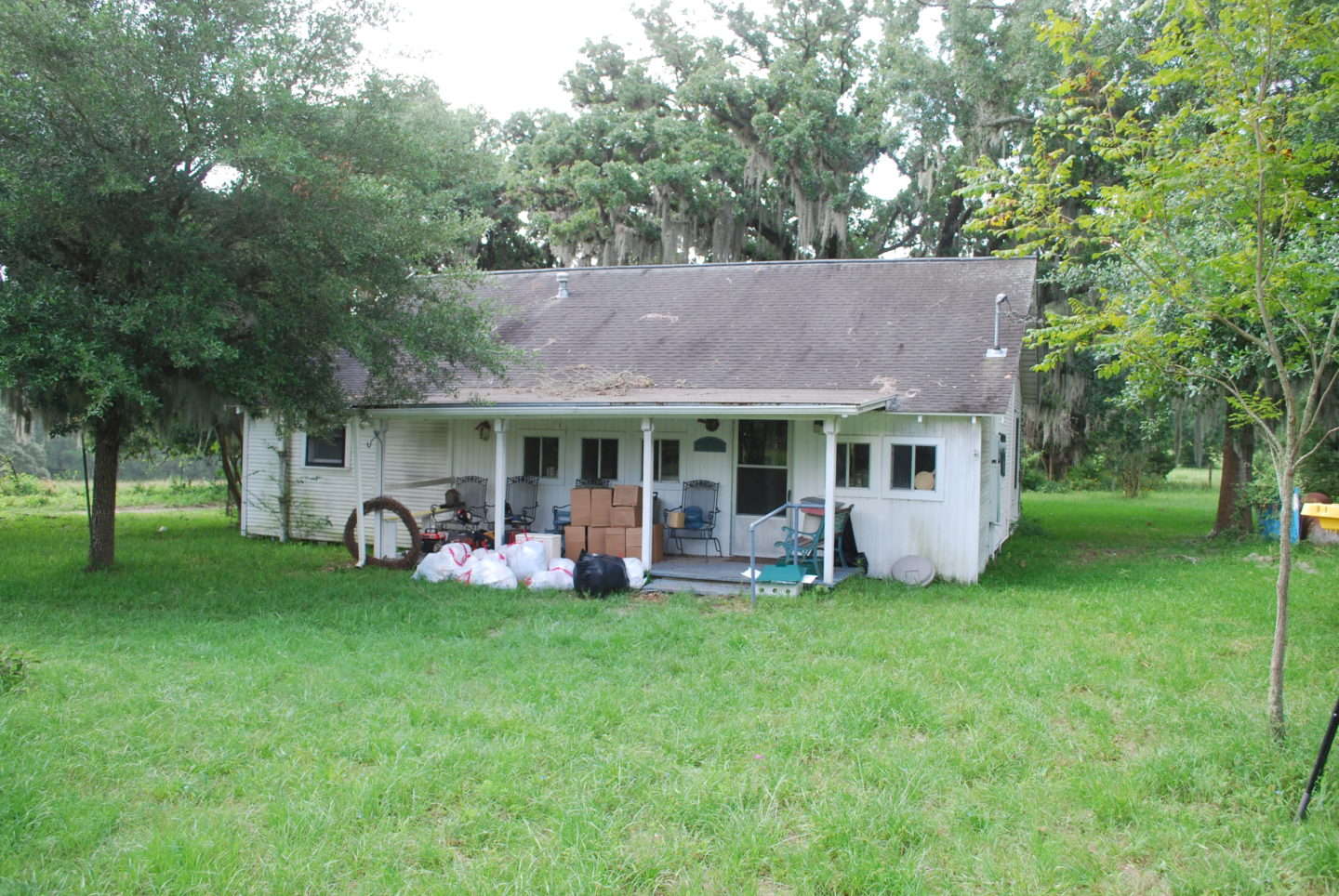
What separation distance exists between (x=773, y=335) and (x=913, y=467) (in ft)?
10.2

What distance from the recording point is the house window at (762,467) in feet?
38.0

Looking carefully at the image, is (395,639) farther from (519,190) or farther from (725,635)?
(519,190)

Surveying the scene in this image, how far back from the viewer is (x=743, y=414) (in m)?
9.82

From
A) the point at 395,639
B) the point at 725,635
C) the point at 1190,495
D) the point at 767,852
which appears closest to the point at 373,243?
the point at 395,639

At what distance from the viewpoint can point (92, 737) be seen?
4840 millimetres

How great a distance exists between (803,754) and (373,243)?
701 cm

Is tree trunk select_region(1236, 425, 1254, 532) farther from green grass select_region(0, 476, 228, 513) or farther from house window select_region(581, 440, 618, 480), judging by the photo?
green grass select_region(0, 476, 228, 513)

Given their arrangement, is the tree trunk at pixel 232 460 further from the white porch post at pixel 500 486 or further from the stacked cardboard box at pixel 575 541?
the stacked cardboard box at pixel 575 541

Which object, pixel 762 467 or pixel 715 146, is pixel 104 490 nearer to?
pixel 762 467

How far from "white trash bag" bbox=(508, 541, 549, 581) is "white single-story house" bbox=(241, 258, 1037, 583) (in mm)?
961

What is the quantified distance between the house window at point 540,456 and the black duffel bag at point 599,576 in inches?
116

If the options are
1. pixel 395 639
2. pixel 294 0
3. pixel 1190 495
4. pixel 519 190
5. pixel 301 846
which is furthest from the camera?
pixel 1190 495

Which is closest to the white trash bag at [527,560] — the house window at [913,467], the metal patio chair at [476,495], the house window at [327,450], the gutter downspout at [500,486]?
the gutter downspout at [500,486]

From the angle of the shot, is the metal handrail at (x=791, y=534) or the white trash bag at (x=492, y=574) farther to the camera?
the white trash bag at (x=492, y=574)
